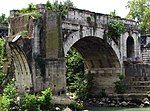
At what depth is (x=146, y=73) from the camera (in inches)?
1432

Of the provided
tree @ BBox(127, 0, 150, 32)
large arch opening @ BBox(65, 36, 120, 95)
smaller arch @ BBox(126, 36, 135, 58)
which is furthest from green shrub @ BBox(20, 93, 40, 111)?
tree @ BBox(127, 0, 150, 32)

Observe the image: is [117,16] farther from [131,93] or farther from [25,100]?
[25,100]

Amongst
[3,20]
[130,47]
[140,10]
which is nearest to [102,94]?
[130,47]

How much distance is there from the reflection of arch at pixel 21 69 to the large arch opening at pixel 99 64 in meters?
9.59

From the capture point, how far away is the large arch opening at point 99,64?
35.7m

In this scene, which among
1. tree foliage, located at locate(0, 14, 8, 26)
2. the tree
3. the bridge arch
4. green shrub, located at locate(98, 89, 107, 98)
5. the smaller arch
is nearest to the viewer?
the bridge arch

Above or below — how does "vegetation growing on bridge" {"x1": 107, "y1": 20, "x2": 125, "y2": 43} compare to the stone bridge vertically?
above

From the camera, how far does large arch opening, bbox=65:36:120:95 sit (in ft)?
117

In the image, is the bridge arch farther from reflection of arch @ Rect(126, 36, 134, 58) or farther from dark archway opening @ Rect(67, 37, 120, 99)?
reflection of arch @ Rect(126, 36, 134, 58)

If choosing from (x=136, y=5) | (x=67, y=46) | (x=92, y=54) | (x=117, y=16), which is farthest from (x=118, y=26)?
(x=136, y=5)

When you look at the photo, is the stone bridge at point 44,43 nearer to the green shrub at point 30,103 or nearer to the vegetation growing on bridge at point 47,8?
the vegetation growing on bridge at point 47,8

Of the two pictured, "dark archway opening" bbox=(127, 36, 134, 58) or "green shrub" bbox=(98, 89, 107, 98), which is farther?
"dark archway opening" bbox=(127, 36, 134, 58)

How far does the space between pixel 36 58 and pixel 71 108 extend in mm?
3505

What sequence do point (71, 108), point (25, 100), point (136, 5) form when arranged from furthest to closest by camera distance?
point (136, 5) → point (71, 108) → point (25, 100)
